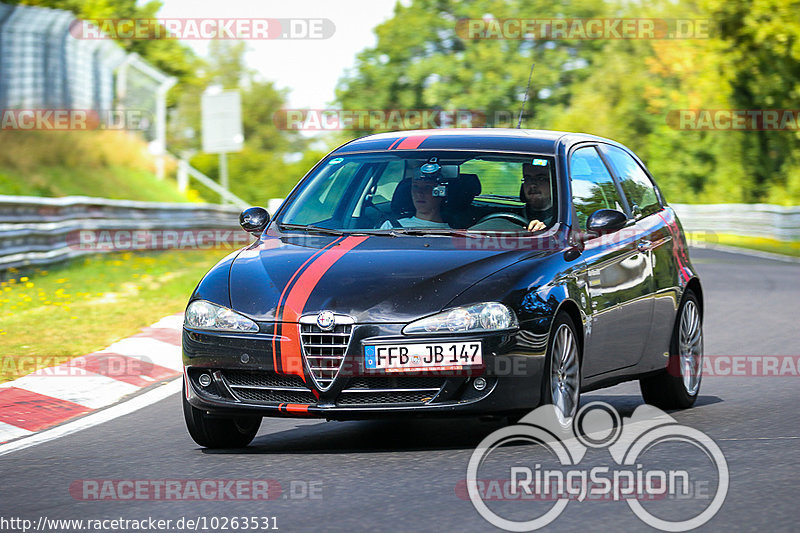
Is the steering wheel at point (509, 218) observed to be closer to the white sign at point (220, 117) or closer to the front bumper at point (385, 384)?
the front bumper at point (385, 384)

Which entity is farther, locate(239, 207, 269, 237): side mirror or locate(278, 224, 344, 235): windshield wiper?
locate(239, 207, 269, 237): side mirror

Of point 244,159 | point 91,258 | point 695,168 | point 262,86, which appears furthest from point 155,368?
point 262,86

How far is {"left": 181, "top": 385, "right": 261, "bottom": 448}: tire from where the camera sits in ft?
24.3

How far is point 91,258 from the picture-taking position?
70.6 feet

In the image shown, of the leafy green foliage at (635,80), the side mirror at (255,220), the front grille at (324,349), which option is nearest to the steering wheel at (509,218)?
the side mirror at (255,220)

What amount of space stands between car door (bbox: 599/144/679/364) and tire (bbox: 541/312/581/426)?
1.25 meters

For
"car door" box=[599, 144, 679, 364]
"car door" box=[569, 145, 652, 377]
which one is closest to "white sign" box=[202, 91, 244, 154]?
"car door" box=[599, 144, 679, 364]

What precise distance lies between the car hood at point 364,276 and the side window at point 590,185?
856 millimetres

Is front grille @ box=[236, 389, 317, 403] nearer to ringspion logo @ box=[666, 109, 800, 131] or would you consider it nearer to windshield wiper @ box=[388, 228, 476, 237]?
windshield wiper @ box=[388, 228, 476, 237]

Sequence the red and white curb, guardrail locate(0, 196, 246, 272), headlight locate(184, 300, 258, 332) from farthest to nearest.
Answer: guardrail locate(0, 196, 246, 272), the red and white curb, headlight locate(184, 300, 258, 332)

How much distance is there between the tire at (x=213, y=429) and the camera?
741 cm

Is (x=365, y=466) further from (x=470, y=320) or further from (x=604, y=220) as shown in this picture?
(x=604, y=220)

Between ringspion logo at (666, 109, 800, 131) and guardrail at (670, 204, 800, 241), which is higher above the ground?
ringspion logo at (666, 109, 800, 131)

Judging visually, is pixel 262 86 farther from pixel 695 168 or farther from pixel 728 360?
pixel 728 360
